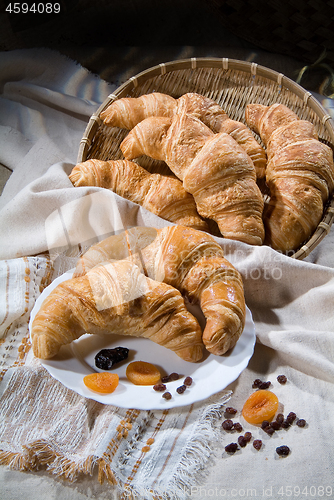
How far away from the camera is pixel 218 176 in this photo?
1333 mm

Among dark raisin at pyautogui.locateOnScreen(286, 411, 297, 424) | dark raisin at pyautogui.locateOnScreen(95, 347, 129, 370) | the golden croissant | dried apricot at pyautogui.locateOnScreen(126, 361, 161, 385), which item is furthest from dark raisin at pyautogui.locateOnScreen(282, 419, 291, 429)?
the golden croissant

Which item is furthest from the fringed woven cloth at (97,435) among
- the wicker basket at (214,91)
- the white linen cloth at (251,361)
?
the wicker basket at (214,91)

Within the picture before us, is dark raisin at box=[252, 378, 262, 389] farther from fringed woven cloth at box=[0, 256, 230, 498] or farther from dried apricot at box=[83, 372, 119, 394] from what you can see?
dried apricot at box=[83, 372, 119, 394]

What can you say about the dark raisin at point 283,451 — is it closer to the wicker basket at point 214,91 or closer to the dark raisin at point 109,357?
the dark raisin at point 109,357

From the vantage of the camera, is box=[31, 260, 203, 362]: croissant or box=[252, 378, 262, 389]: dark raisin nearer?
box=[31, 260, 203, 362]: croissant

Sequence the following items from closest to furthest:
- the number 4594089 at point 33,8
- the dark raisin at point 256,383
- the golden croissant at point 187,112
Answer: the number 4594089 at point 33,8
the dark raisin at point 256,383
the golden croissant at point 187,112

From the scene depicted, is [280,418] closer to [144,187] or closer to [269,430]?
[269,430]

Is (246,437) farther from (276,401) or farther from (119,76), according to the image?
(119,76)

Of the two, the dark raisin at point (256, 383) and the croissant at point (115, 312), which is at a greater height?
the croissant at point (115, 312)

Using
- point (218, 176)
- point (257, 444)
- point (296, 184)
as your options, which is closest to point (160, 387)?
point (257, 444)

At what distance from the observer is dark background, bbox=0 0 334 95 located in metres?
1.14

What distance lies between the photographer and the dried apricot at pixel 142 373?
1062mm

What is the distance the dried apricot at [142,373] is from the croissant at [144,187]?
52 cm

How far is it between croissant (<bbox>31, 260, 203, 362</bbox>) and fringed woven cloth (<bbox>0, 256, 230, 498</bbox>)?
125 millimetres
